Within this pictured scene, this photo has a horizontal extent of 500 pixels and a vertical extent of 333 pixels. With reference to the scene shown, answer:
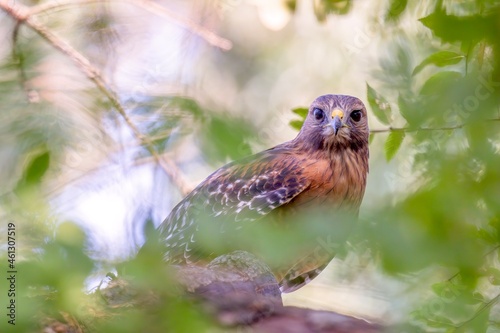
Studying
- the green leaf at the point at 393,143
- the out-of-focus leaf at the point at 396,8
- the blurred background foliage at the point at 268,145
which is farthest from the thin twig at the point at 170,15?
the green leaf at the point at 393,143

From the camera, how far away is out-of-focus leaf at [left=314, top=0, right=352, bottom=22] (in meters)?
2.98

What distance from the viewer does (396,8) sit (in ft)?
6.79

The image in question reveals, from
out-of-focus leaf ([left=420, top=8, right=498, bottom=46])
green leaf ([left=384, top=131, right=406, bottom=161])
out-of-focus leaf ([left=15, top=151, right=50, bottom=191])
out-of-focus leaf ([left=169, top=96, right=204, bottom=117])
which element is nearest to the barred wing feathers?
out-of-focus leaf ([left=15, top=151, right=50, bottom=191])

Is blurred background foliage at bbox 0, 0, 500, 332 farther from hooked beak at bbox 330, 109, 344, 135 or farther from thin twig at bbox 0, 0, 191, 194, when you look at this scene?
hooked beak at bbox 330, 109, 344, 135

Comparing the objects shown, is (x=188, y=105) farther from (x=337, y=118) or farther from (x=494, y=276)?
(x=337, y=118)

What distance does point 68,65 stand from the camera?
2936 millimetres

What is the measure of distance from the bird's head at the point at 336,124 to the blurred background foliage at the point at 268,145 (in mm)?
342

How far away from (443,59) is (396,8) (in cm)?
37

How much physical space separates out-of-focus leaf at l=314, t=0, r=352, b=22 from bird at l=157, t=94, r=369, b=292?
1.55 ft

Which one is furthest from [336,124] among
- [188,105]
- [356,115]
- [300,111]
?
[188,105]

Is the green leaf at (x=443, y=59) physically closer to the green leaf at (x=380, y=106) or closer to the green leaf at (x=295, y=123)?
the green leaf at (x=380, y=106)

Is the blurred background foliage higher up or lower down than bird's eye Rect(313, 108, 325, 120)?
lower down

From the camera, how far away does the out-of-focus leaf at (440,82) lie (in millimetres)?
1474

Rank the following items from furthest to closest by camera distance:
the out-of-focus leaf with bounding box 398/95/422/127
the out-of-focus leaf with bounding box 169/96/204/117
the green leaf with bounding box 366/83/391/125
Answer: the green leaf with bounding box 366/83/391/125 → the out-of-focus leaf with bounding box 169/96/204/117 → the out-of-focus leaf with bounding box 398/95/422/127
